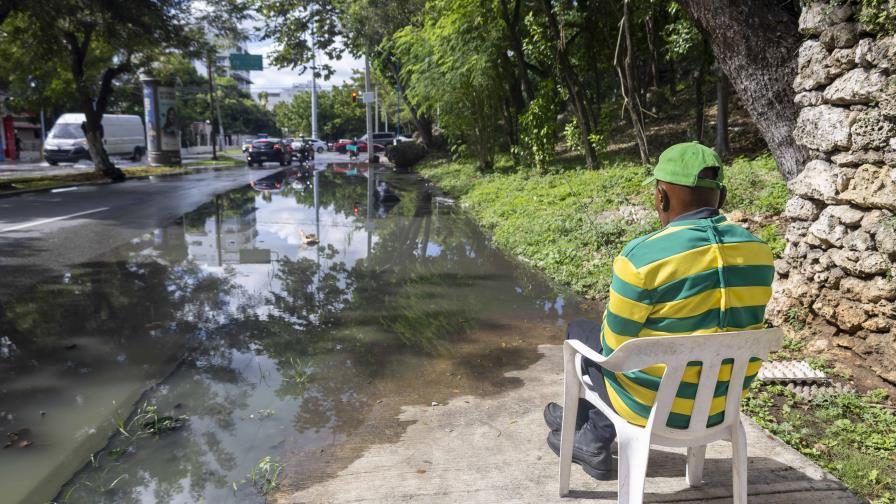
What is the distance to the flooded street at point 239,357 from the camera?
333 centimetres

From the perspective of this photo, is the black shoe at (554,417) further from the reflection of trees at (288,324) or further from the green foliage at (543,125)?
the green foliage at (543,125)

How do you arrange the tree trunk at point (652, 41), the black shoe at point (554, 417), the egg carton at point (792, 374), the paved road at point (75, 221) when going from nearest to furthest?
1. the black shoe at point (554, 417)
2. the egg carton at point (792, 374)
3. the paved road at point (75, 221)
4. the tree trunk at point (652, 41)

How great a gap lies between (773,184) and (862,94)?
150 inches

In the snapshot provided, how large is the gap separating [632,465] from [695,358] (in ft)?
1.54

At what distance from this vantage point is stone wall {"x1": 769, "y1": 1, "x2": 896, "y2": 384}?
13.2ft

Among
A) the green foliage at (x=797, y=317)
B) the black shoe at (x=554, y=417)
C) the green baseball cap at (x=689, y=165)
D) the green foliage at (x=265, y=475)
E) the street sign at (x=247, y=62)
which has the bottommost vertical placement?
the green foliage at (x=265, y=475)

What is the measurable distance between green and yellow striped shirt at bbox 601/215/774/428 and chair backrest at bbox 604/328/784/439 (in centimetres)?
3

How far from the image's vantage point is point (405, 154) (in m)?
30.3

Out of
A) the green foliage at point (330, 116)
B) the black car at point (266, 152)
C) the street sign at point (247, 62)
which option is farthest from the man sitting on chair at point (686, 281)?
the green foliage at point (330, 116)

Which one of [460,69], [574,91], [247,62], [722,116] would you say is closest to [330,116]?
[247,62]

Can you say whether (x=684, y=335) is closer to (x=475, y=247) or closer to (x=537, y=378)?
(x=537, y=378)

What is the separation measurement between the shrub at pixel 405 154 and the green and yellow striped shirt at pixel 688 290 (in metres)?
28.3

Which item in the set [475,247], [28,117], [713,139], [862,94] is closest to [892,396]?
[862,94]

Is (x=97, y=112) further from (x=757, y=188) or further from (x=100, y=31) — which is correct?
(x=757, y=188)
